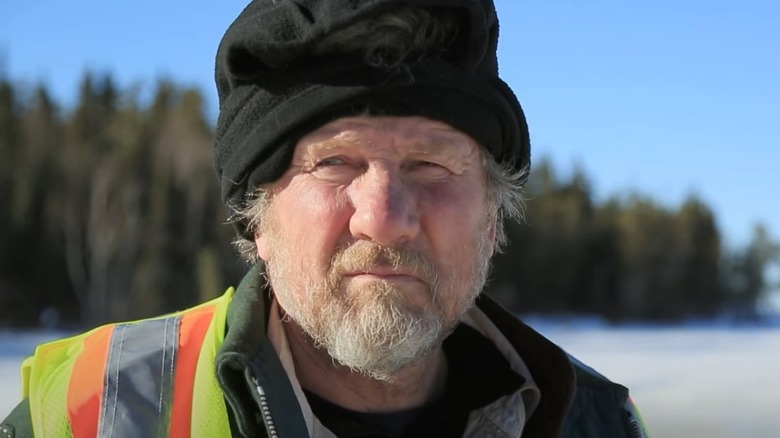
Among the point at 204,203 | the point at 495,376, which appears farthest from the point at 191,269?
the point at 495,376

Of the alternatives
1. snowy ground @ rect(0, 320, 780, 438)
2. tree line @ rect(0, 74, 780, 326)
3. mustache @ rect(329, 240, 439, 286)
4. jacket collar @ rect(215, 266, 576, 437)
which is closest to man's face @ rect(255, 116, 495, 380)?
mustache @ rect(329, 240, 439, 286)

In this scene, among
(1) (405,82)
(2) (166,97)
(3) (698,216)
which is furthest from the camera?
(3) (698,216)

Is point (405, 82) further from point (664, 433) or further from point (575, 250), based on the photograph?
point (575, 250)

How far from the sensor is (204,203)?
2783 centimetres

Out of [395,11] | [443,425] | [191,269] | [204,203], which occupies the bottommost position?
[191,269]

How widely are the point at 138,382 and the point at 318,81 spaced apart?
68 cm

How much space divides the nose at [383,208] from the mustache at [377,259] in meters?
0.02

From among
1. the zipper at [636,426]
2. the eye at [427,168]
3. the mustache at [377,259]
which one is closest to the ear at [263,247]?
the mustache at [377,259]

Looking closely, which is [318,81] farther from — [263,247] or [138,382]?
[138,382]

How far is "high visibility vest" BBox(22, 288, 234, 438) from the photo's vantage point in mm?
1528

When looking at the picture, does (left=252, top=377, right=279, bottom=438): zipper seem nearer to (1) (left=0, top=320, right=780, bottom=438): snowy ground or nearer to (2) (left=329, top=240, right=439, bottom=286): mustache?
(2) (left=329, top=240, right=439, bottom=286): mustache

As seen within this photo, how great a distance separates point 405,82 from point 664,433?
20.9ft

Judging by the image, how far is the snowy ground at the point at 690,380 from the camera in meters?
7.92

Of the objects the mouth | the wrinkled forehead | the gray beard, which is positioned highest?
the wrinkled forehead
